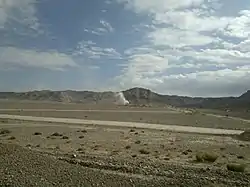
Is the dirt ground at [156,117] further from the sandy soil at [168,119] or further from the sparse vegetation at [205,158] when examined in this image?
the sparse vegetation at [205,158]

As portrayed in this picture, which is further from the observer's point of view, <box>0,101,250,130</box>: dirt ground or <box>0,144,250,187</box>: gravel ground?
<box>0,101,250,130</box>: dirt ground

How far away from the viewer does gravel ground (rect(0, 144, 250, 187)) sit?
13.8m

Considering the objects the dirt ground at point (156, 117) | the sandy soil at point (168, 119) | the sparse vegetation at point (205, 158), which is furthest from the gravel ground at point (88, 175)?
the sandy soil at point (168, 119)

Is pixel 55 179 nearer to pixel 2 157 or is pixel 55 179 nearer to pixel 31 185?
pixel 31 185

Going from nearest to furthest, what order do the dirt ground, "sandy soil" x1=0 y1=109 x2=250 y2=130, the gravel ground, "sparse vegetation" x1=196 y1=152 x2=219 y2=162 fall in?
the gravel ground
"sparse vegetation" x1=196 y1=152 x2=219 y2=162
"sandy soil" x1=0 y1=109 x2=250 y2=130
the dirt ground

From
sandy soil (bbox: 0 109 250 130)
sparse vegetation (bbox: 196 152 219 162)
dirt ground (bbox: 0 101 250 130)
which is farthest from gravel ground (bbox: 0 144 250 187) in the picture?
sandy soil (bbox: 0 109 250 130)

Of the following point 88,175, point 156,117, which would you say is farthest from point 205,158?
point 156,117

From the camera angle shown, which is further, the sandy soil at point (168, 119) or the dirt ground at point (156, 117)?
the dirt ground at point (156, 117)

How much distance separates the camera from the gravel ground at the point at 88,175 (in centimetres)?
1379

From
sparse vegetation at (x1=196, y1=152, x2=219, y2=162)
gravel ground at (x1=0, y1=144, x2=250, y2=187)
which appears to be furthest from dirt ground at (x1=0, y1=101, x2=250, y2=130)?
gravel ground at (x1=0, y1=144, x2=250, y2=187)

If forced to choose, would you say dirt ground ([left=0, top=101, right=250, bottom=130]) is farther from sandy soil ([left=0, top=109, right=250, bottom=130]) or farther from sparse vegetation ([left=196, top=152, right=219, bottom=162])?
sparse vegetation ([left=196, top=152, right=219, bottom=162])

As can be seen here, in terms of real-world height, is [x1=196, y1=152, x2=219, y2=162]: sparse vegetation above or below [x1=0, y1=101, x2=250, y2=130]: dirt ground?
below

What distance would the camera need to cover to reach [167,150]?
28391 millimetres

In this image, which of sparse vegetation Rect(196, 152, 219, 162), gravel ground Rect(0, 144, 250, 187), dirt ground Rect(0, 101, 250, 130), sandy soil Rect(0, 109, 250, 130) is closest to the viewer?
gravel ground Rect(0, 144, 250, 187)
